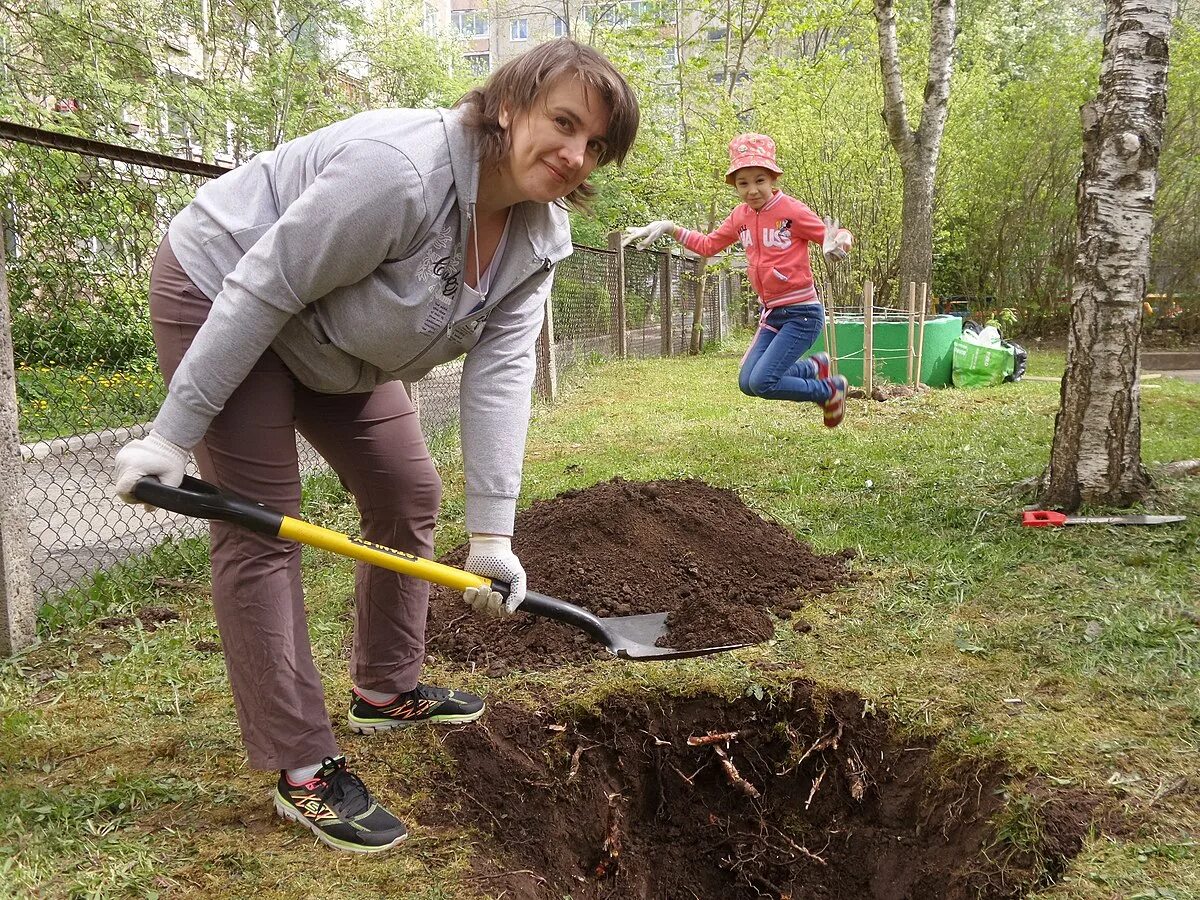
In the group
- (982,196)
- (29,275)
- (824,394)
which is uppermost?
(982,196)

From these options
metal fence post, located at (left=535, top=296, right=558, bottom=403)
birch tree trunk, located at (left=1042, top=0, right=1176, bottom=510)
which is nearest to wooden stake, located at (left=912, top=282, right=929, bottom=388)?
metal fence post, located at (left=535, top=296, right=558, bottom=403)

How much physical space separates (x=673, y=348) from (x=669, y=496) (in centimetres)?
1127

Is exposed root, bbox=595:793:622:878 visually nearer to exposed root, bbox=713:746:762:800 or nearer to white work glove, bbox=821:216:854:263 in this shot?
exposed root, bbox=713:746:762:800

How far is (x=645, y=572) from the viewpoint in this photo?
3.62 m

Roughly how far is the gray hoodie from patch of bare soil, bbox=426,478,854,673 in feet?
3.48

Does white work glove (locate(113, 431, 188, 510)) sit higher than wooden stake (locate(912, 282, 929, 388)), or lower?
higher

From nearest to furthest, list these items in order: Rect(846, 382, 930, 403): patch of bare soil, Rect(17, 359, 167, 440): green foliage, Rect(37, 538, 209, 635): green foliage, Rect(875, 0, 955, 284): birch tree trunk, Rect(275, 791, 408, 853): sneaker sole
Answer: Rect(275, 791, 408, 853): sneaker sole → Rect(37, 538, 209, 635): green foliage → Rect(17, 359, 167, 440): green foliage → Rect(846, 382, 930, 403): patch of bare soil → Rect(875, 0, 955, 284): birch tree trunk

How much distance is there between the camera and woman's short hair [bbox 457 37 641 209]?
70.1 inches

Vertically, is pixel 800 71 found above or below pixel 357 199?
above

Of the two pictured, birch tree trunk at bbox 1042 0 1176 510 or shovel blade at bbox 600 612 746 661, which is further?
birch tree trunk at bbox 1042 0 1176 510

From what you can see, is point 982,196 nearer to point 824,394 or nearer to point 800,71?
point 800,71

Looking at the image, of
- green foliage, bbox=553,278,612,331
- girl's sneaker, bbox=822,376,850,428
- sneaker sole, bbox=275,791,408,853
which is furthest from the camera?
green foliage, bbox=553,278,612,331

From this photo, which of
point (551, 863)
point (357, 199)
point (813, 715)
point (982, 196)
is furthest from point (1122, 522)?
point (982, 196)

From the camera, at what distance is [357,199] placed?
170cm
